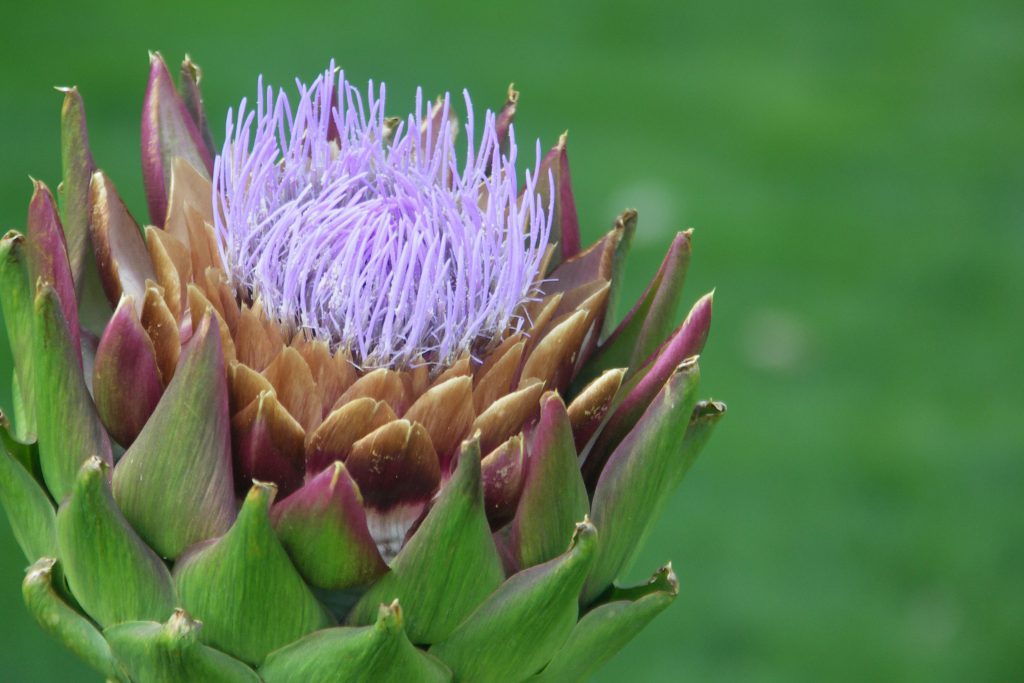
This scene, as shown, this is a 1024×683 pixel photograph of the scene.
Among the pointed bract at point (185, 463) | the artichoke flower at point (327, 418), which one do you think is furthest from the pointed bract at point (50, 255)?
the pointed bract at point (185, 463)

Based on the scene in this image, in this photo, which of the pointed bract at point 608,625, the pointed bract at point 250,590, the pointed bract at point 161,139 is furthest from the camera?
the pointed bract at point 161,139

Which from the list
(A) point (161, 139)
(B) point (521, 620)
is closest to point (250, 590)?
(B) point (521, 620)

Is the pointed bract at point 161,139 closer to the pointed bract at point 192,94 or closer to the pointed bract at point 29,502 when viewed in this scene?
the pointed bract at point 192,94

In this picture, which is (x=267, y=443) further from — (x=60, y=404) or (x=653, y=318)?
(x=653, y=318)

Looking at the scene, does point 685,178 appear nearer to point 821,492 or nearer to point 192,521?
point 821,492

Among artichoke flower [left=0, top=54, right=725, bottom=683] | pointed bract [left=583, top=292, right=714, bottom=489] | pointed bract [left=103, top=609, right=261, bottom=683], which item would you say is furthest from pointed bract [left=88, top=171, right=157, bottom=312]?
pointed bract [left=583, top=292, right=714, bottom=489]

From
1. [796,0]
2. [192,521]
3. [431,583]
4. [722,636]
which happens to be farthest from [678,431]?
[796,0]

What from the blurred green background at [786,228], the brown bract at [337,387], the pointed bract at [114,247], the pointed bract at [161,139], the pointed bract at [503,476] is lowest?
the blurred green background at [786,228]
